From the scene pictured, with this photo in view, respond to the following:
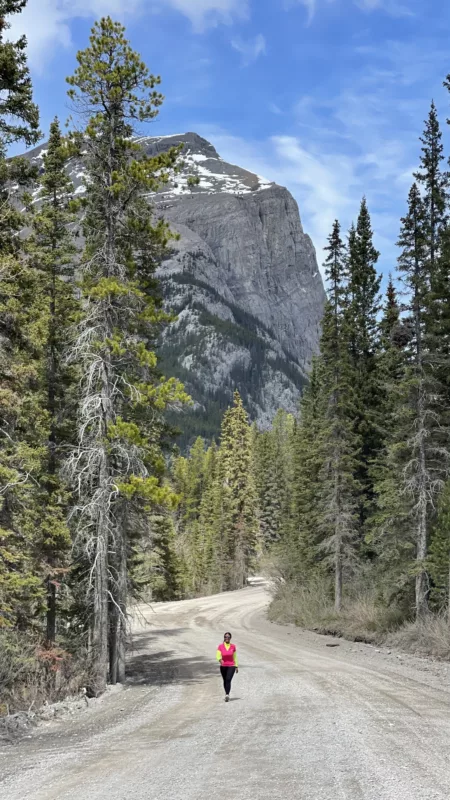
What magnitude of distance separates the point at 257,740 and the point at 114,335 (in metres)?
9.83

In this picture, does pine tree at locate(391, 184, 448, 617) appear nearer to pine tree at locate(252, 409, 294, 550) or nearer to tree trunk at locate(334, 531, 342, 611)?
tree trunk at locate(334, 531, 342, 611)

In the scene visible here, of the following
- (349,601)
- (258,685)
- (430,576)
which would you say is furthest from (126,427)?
(349,601)

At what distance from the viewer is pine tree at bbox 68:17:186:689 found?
15633 millimetres

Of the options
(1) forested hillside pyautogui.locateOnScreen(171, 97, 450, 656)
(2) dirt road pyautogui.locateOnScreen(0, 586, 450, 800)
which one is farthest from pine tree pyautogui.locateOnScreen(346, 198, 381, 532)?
(2) dirt road pyautogui.locateOnScreen(0, 586, 450, 800)

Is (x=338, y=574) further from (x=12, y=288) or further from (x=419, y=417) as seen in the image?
(x=12, y=288)

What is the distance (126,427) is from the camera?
15.1m

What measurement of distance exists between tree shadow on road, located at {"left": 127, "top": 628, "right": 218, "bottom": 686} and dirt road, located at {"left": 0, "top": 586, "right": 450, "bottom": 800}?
148mm

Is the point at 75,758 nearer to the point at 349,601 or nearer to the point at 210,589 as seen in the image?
the point at 349,601

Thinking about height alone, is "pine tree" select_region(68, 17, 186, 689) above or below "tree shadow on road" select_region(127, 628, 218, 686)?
above

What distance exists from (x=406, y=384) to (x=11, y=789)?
1769 centimetres

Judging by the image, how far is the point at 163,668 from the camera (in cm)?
2030

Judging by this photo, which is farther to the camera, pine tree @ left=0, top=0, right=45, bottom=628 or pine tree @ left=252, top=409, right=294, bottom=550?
pine tree @ left=252, top=409, right=294, bottom=550

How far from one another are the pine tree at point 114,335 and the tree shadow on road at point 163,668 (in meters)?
1.64

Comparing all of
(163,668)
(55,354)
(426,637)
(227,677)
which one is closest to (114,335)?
(55,354)
